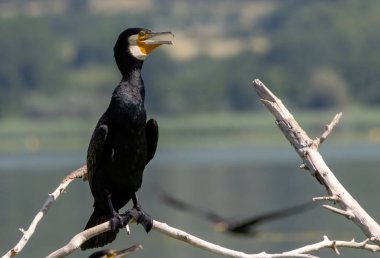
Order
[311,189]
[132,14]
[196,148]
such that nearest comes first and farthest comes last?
[311,189] < [196,148] < [132,14]

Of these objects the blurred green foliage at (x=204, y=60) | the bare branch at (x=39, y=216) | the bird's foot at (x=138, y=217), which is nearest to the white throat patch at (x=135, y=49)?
the bare branch at (x=39, y=216)

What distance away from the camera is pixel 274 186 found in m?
39.0

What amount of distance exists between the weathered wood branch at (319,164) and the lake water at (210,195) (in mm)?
14457

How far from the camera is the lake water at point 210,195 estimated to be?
2355 centimetres

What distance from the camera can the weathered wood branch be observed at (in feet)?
18.3

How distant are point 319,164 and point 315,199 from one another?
0.56 ft

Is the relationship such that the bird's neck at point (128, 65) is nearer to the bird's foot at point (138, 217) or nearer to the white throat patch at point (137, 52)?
the white throat patch at point (137, 52)

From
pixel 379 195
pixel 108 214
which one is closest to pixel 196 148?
pixel 379 195

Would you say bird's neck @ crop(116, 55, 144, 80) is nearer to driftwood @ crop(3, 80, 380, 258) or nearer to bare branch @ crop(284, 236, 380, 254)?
driftwood @ crop(3, 80, 380, 258)

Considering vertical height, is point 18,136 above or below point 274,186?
above

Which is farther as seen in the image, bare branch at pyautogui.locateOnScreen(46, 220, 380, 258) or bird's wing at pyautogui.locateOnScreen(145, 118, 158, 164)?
bird's wing at pyautogui.locateOnScreen(145, 118, 158, 164)

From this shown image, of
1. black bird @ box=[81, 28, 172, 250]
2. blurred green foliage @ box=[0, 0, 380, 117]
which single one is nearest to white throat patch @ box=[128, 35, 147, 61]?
black bird @ box=[81, 28, 172, 250]

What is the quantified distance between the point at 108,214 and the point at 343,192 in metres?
1.49

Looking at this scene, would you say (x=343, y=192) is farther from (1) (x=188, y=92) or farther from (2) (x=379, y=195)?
(1) (x=188, y=92)
